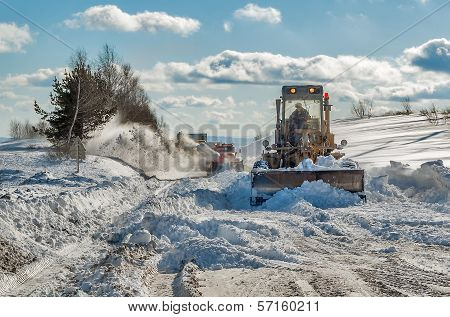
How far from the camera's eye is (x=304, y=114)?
19156 mm

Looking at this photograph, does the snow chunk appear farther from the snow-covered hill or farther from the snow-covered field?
the snow-covered hill

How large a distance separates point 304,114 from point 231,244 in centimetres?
1034

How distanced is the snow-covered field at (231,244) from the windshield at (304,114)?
97.0 inches

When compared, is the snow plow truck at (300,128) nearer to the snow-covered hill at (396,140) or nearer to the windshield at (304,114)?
the windshield at (304,114)

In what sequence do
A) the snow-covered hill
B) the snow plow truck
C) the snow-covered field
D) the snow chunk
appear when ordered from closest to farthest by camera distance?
the snow-covered field < the snow chunk < the snow plow truck < the snow-covered hill

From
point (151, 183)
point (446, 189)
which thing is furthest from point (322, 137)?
point (151, 183)

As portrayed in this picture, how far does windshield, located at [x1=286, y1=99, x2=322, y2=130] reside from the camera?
62.4 ft

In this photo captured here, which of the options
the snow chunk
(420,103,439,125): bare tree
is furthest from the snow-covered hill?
the snow chunk

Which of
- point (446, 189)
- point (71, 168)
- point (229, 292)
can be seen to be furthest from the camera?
point (71, 168)

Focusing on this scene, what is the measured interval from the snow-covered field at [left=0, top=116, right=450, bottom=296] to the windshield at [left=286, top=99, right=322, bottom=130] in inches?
97.0

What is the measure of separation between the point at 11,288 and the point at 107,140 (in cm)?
2982

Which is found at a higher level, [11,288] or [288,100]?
[288,100]

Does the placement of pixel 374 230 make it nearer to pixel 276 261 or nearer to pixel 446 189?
pixel 276 261

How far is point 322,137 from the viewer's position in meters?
19.1
